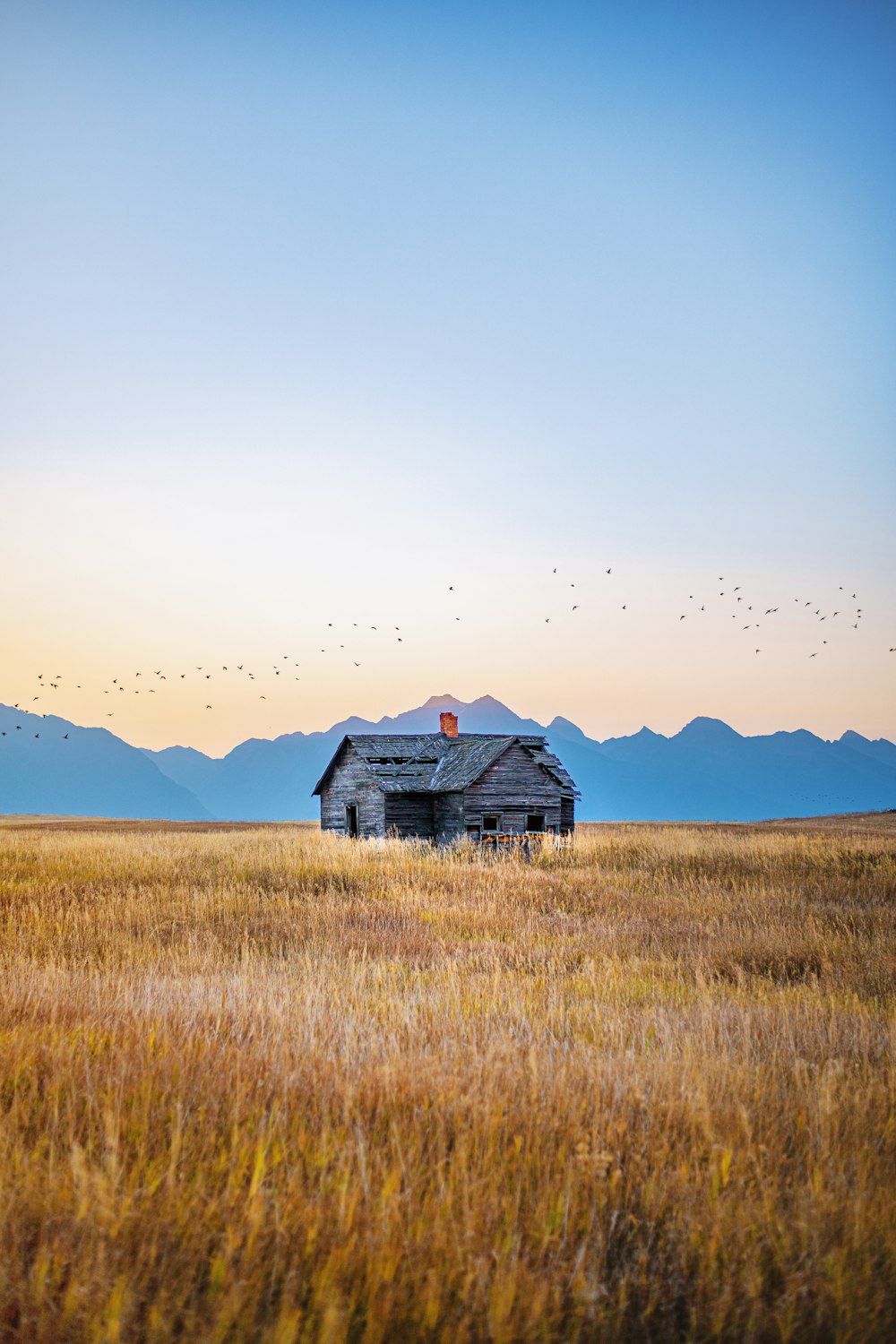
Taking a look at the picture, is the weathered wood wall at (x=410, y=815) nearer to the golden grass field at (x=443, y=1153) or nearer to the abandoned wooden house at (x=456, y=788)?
the abandoned wooden house at (x=456, y=788)

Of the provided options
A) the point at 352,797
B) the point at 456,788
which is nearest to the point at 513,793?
the point at 456,788

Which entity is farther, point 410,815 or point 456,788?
point 410,815

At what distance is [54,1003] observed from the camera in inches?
230

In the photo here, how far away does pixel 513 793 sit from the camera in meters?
31.1

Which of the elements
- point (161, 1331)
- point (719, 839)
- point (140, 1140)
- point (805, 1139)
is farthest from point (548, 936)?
point (719, 839)

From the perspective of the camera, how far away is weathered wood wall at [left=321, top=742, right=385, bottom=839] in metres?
32.8

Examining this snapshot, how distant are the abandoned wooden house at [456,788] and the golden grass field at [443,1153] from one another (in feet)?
71.9

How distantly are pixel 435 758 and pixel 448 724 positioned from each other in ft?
8.62

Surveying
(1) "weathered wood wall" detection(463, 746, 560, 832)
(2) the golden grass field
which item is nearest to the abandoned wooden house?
(1) "weathered wood wall" detection(463, 746, 560, 832)

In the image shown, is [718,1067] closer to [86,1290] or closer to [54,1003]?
[86,1290]

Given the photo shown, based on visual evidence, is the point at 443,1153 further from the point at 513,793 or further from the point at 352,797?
the point at 352,797

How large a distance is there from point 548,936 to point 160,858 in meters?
12.4

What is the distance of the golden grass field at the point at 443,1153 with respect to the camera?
8.63ft

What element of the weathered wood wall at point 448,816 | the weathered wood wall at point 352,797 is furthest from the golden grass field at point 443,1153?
the weathered wood wall at point 352,797
